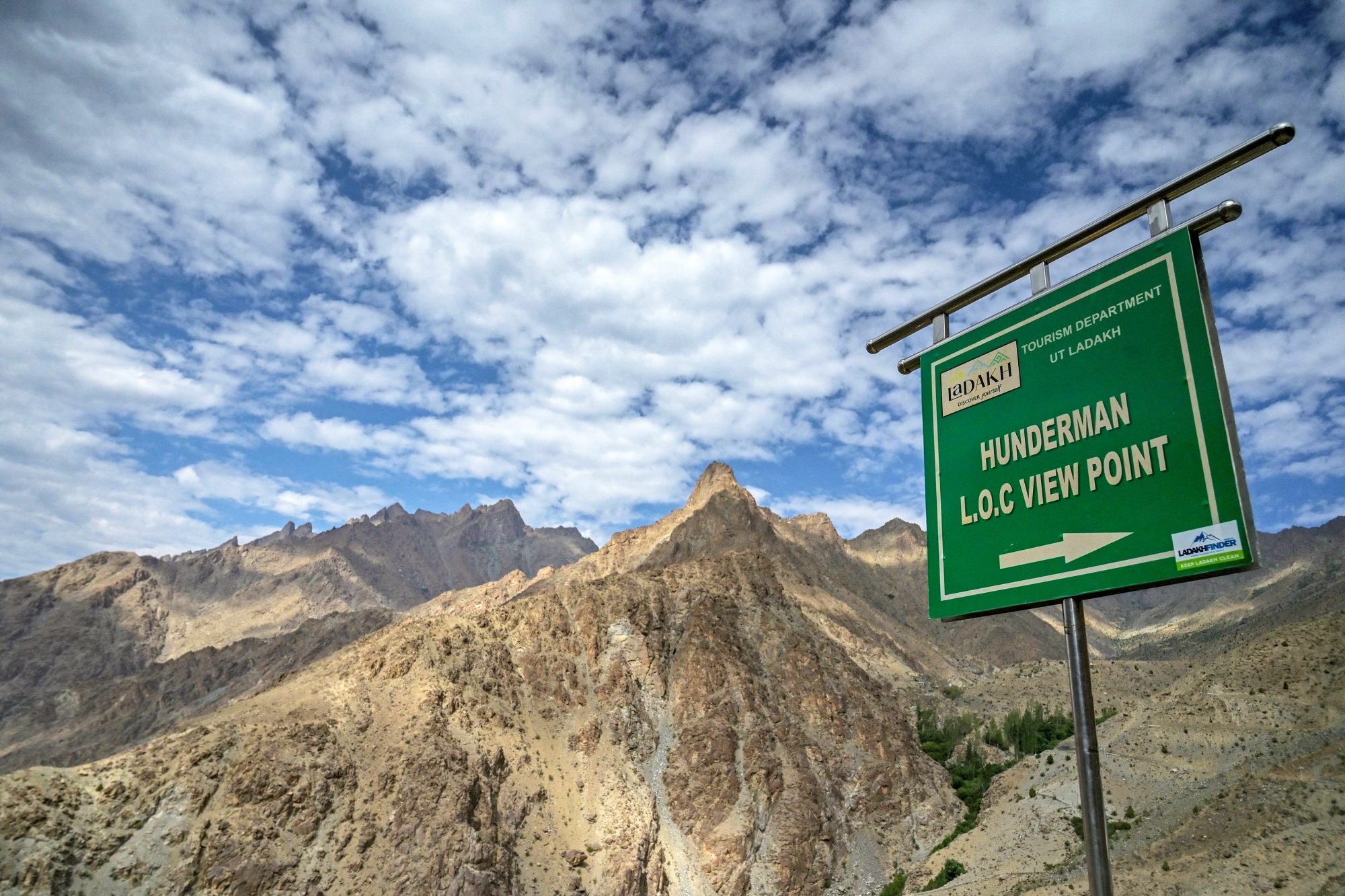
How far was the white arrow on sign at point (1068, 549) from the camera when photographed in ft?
20.3

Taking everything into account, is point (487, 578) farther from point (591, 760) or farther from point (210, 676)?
point (591, 760)

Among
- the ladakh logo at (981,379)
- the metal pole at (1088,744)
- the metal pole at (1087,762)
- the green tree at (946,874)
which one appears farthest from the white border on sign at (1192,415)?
the green tree at (946,874)

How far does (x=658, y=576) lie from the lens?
5775 cm

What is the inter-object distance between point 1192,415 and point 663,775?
4297 centimetres

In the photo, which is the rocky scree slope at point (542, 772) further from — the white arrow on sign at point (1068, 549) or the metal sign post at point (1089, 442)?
the white arrow on sign at point (1068, 549)

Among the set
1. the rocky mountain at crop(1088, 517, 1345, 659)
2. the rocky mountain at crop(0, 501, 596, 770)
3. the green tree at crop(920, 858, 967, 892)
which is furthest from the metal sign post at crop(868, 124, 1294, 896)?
the rocky mountain at crop(0, 501, 596, 770)

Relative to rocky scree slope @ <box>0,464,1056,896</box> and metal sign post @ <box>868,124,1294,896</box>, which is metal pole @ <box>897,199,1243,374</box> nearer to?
metal sign post @ <box>868,124,1294,896</box>

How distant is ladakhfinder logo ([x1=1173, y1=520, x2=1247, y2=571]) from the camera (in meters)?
5.37

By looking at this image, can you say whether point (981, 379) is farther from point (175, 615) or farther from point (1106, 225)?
point (175, 615)

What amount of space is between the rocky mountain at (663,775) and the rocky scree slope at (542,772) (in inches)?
5.3

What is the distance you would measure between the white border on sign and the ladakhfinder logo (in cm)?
7

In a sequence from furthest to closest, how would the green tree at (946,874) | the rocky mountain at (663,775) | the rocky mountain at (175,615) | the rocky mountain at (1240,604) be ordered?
the rocky mountain at (1240,604) → the rocky mountain at (175,615) → the green tree at (946,874) → the rocky mountain at (663,775)

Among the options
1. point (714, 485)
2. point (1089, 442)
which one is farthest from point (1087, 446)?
point (714, 485)

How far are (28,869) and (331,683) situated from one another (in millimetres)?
15626
